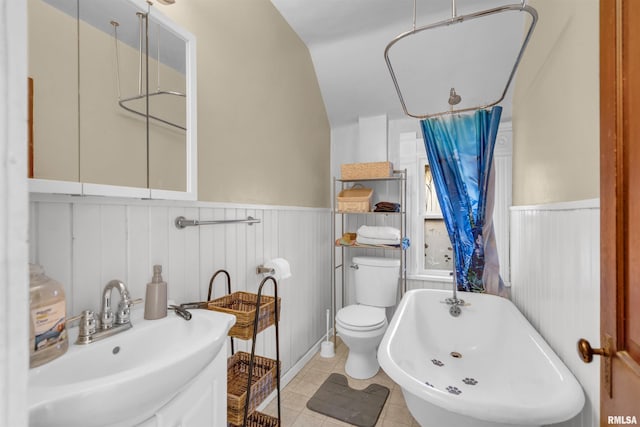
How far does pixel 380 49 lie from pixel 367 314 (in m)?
2.18

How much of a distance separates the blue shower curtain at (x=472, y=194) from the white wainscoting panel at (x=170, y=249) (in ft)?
3.98

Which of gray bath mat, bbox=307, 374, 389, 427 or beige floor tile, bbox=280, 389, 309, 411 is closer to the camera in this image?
gray bath mat, bbox=307, 374, 389, 427

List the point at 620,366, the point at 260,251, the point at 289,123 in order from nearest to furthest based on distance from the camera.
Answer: the point at 620,366
the point at 260,251
the point at 289,123

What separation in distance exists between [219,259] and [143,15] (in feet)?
3.65

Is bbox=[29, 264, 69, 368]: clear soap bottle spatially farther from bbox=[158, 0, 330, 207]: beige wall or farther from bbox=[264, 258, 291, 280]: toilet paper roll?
bbox=[264, 258, 291, 280]: toilet paper roll

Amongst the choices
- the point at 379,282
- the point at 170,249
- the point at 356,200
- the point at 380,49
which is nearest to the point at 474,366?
the point at 379,282

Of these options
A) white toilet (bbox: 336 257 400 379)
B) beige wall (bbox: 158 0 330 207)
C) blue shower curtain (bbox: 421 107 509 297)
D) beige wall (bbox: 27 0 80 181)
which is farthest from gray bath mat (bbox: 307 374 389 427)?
beige wall (bbox: 27 0 80 181)

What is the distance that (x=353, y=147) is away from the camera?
3131 millimetres

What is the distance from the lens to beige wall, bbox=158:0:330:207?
1.48 m

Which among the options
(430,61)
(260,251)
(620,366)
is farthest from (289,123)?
(620,366)

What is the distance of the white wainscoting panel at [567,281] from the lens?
98cm

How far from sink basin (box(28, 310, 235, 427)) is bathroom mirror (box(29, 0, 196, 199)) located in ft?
1.59

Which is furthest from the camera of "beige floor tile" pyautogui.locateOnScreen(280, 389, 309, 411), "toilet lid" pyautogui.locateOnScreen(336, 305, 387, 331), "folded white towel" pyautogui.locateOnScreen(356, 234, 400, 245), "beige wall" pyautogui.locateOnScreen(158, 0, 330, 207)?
"folded white towel" pyautogui.locateOnScreen(356, 234, 400, 245)

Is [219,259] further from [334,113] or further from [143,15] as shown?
[334,113]
